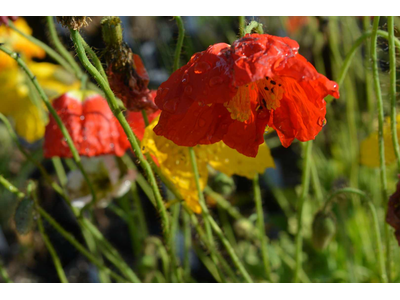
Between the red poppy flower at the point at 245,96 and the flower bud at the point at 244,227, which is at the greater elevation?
the red poppy flower at the point at 245,96

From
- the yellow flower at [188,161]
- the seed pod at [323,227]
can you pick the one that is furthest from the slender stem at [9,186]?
the seed pod at [323,227]

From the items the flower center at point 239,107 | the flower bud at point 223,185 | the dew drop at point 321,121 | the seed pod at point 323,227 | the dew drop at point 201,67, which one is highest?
the dew drop at point 201,67

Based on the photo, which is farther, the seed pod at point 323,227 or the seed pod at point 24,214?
the seed pod at point 323,227

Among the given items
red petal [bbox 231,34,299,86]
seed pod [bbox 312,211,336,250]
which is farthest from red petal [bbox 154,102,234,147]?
seed pod [bbox 312,211,336,250]

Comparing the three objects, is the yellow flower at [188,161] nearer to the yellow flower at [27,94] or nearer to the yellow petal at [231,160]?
the yellow petal at [231,160]

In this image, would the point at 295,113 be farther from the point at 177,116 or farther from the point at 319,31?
the point at 319,31

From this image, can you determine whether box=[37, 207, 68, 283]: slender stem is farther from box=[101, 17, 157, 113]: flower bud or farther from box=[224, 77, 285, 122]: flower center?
box=[224, 77, 285, 122]: flower center

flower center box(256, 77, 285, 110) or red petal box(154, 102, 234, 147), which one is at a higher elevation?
flower center box(256, 77, 285, 110)
